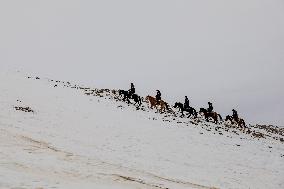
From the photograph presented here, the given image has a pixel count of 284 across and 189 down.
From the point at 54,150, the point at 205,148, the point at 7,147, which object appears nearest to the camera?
the point at 7,147

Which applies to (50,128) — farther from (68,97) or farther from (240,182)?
(68,97)

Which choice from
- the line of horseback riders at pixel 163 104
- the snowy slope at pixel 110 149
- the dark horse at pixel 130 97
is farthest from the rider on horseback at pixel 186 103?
the dark horse at pixel 130 97

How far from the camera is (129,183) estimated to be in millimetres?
12578

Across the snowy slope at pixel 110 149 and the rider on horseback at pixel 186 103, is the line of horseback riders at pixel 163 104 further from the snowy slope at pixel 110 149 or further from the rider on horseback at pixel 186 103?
the snowy slope at pixel 110 149

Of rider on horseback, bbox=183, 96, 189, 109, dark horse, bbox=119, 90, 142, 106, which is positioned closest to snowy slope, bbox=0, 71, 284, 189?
dark horse, bbox=119, 90, 142, 106

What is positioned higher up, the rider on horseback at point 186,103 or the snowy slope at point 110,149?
the rider on horseback at point 186,103

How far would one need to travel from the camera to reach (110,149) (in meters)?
19.8

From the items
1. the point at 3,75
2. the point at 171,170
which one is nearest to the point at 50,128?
the point at 171,170

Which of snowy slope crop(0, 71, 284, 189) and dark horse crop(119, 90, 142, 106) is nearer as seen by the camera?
snowy slope crop(0, 71, 284, 189)

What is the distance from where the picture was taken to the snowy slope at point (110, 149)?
1241 centimetres

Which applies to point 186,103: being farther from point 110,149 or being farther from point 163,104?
point 110,149

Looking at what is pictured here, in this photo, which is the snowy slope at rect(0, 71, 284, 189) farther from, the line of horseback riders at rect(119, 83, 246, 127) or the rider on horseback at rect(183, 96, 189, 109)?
the rider on horseback at rect(183, 96, 189, 109)

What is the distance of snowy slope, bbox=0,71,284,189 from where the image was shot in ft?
40.7

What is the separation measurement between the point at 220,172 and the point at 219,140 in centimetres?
1035
